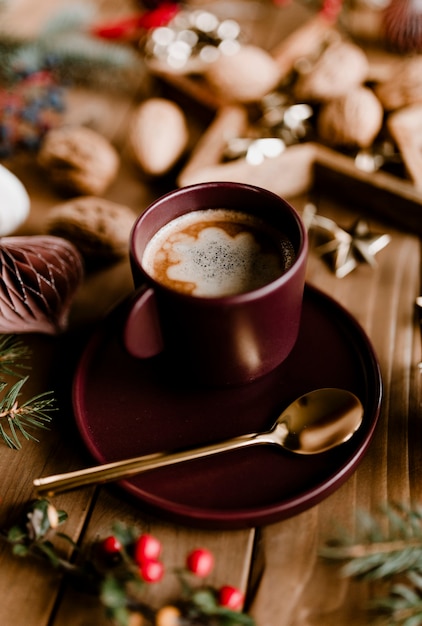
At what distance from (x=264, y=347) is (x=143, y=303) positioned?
0.14 metres

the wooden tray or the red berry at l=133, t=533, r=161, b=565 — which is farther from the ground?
the wooden tray

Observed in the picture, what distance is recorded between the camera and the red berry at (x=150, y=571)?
0.56m

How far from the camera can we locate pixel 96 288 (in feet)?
2.80

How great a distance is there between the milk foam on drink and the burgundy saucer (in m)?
0.09

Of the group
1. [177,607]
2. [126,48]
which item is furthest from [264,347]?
[126,48]

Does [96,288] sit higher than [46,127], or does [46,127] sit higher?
[46,127]

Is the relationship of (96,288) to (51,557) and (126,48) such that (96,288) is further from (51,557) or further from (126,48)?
(126,48)

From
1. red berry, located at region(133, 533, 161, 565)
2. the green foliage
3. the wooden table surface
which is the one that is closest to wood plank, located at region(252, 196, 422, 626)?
the wooden table surface

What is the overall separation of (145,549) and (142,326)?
204 mm

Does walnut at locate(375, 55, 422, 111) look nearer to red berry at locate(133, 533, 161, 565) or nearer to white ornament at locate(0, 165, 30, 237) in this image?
white ornament at locate(0, 165, 30, 237)

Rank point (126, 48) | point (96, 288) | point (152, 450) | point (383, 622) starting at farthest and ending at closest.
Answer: point (126, 48) < point (96, 288) < point (152, 450) < point (383, 622)

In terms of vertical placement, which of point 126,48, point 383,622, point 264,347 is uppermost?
point 126,48

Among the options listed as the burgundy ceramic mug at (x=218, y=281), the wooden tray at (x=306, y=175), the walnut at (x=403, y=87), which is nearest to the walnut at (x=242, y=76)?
the wooden tray at (x=306, y=175)

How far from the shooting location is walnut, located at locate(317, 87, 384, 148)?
3.07 ft
